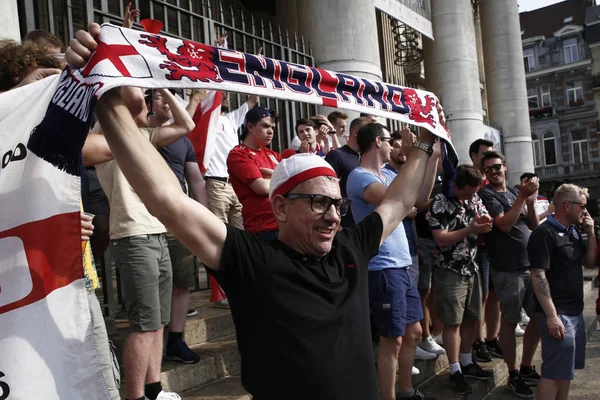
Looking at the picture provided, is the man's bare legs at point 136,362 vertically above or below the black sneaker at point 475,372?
above

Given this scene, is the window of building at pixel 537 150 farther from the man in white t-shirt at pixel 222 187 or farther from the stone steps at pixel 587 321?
the man in white t-shirt at pixel 222 187

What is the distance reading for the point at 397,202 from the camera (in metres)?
2.74

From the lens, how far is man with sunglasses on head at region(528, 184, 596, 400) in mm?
4238

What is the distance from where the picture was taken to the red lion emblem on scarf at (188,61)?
2.19 metres

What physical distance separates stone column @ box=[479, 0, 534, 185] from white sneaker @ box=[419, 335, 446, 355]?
38.5 feet

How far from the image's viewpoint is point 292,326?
1.99m

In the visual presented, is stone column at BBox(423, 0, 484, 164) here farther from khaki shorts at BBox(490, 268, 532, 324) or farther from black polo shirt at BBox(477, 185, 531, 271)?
khaki shorts at BBox(490, 268, 532, 324)

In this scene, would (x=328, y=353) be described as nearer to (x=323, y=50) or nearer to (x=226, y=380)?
(x=226, y=380)

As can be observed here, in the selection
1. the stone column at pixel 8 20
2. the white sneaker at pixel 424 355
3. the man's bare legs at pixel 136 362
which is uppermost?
the stone column at pixel 8 20

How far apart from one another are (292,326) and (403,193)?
1048 mm

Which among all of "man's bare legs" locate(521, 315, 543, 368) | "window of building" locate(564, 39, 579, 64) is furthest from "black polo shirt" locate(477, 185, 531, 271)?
"window of building" locate(564, 39, 579, 64)

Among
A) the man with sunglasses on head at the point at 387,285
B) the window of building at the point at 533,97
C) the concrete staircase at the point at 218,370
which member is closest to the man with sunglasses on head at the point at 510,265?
the concrete staircase at the point at 218,370

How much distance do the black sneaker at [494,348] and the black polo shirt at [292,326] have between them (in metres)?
4.16

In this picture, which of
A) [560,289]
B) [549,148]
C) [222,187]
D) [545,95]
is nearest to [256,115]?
[222,187]
